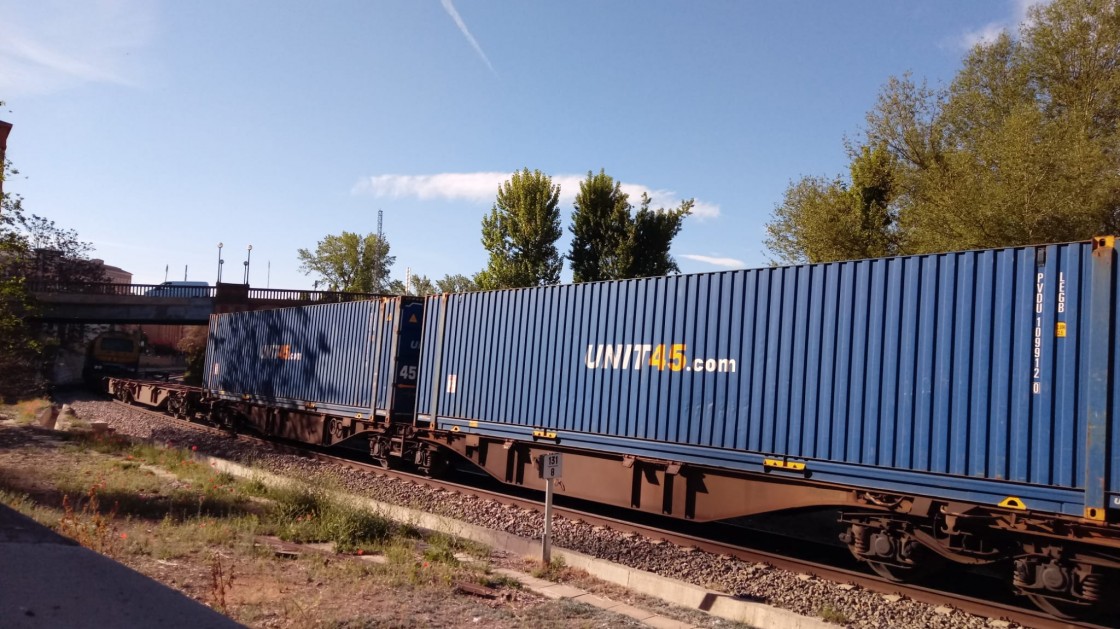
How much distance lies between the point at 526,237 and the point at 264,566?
2999cm

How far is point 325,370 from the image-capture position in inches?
720

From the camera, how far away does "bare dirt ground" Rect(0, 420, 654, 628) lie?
21.2ft

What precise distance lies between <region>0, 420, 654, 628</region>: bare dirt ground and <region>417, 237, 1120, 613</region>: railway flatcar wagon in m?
3.04

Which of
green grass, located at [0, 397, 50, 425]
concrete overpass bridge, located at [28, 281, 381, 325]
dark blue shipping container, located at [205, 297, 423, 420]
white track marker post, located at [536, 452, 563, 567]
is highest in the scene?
concrete overpass bridge, located at [28, 281, 381, 325]

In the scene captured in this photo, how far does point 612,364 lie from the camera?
37.4ft

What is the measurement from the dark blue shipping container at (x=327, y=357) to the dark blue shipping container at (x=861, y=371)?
3646mm

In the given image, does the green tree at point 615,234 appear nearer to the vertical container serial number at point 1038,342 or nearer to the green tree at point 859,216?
the green tree at point 859,216

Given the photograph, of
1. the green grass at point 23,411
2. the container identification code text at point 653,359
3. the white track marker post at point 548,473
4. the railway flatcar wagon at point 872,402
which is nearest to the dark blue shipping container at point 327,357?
the railway flatcar wagon at point 872,402

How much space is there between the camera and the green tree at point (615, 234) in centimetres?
3491

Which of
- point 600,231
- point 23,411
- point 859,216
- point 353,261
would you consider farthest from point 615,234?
point 353,261

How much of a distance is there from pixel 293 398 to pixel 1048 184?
20.2 metres

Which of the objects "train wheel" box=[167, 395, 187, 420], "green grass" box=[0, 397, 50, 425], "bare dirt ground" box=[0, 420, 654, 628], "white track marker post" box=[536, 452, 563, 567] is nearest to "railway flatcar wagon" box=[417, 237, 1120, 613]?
Answer: "white track marker post" box=[536, 452, 563, 567]

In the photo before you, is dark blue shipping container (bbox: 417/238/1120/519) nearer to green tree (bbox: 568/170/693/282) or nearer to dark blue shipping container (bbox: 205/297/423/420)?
dark blue shipping container (bbox: 205/297/423/420)

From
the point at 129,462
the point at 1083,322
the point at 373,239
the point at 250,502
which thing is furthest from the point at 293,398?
the point at 373,239
